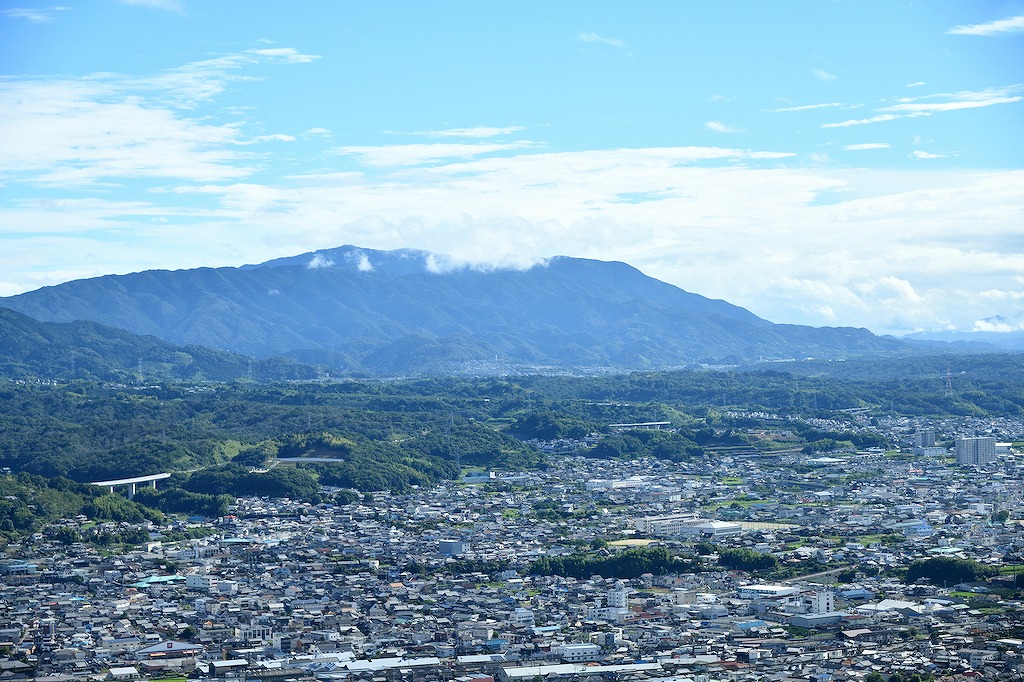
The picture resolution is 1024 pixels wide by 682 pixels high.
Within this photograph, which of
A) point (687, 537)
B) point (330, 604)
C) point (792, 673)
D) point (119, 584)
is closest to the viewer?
point (792, 673)

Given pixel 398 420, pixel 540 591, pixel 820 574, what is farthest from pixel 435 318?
pixel 540 591

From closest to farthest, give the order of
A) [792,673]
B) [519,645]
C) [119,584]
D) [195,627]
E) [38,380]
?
[792,673] → [519,645] → [195,627] → [119,584] → [38,380]

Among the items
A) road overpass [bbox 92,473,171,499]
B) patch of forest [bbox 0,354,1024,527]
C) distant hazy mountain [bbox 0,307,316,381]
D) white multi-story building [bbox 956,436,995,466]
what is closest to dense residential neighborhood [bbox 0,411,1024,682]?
patch of forest [bbox 0,354,1024,527]

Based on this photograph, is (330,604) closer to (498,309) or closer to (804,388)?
(804,388)

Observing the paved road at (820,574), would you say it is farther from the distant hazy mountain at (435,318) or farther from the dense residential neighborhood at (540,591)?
the distant hazy mountain at (435,318)

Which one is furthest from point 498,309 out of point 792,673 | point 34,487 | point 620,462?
point 792,673

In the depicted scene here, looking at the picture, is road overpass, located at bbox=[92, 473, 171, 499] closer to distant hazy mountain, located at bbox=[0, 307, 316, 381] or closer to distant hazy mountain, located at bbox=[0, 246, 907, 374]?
distant hazy mountain, located at bbox=[0, 307, 316, 381]

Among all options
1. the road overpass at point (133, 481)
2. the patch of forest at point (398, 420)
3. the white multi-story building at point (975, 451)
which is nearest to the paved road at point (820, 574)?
the patch of forest at point (398, 420)
